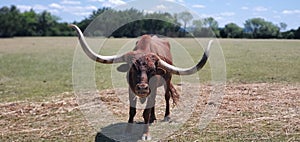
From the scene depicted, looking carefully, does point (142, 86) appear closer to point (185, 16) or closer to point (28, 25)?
point (185, 16)

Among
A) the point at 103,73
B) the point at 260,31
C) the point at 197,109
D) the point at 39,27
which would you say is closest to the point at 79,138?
the point at 197,109

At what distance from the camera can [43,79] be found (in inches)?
646

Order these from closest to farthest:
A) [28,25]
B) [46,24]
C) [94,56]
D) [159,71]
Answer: [159,71] < [94,56] < [28,25] < [46,24]

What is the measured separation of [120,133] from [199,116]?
2.23 m

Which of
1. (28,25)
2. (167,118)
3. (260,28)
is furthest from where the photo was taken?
(28,25)

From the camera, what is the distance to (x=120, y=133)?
782cm

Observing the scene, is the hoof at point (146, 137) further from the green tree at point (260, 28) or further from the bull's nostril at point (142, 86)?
the green tree at point (260, 28)

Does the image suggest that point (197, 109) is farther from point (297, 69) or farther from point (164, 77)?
point (297, 69)

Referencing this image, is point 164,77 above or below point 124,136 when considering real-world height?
above

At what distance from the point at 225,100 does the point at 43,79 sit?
9.06 meters

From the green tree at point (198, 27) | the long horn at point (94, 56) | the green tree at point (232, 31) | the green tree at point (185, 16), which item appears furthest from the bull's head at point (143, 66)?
the green tree at point (232, 31)

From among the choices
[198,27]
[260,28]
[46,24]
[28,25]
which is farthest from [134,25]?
[46,24]

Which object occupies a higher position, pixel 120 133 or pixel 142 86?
pixel 142 86

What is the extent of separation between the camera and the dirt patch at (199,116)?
7582 millimetres
